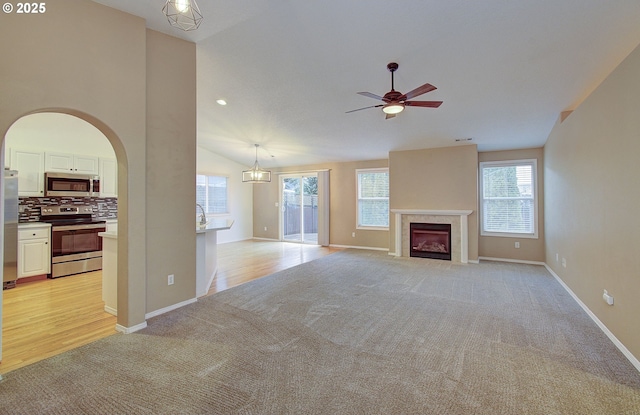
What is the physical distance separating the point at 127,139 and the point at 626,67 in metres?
4.63

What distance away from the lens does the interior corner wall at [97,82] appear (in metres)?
2.19

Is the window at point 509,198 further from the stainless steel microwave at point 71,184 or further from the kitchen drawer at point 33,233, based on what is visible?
the kitchen drawer at point 33,233

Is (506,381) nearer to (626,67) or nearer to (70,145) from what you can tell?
(626,67)

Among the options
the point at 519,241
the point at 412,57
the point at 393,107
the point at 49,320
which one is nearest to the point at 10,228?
the point at 49,320

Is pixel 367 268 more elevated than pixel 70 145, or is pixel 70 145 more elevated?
pixel 70 145

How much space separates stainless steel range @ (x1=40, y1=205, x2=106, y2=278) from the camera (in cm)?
471

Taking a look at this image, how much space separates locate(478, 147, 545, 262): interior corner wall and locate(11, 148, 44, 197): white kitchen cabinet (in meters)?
8.79

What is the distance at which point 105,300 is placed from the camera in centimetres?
336

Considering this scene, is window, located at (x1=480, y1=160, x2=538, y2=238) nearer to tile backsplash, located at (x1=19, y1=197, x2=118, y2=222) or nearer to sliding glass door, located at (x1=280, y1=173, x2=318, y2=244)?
sliding glass door, located at (x1=280, y1=173, x2=318, y2=244)

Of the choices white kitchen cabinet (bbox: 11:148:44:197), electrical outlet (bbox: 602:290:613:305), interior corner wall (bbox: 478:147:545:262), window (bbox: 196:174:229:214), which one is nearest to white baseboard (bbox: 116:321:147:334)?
white kitchen cabinet (bbox: 11:148:44:197)

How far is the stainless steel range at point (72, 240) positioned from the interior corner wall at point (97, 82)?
3018 millimetres

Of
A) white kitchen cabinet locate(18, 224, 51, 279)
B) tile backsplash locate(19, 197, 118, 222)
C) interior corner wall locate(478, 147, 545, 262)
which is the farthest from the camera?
interior corner wall locate(478, 147, 545, 262)

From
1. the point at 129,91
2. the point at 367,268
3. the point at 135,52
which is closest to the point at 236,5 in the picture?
the point at 135,52

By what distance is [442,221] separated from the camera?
20.7ft
